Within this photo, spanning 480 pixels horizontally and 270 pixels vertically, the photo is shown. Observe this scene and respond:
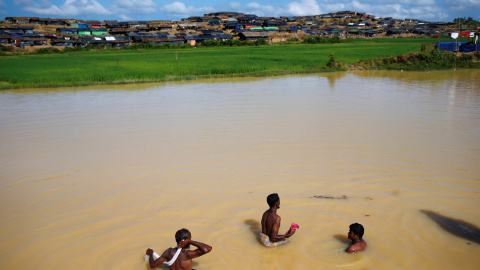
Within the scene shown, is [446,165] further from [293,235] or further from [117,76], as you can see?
[117,76]

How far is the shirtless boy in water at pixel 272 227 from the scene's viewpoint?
3605 millimetres

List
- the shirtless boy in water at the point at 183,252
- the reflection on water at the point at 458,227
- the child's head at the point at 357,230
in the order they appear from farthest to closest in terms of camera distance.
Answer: the reflection on water at the point at 458,227 < the child's head at the point at 357,230 < the shirtless boy in water at the point at 183,252

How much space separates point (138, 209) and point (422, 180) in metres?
3.81

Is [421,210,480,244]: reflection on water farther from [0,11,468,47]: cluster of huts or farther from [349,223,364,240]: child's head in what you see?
[0,11,468,47]: cluster of huts

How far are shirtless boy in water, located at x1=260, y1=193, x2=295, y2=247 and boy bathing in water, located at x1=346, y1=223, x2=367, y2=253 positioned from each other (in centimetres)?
56

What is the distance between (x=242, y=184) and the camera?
17.0 ft

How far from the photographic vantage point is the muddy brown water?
368 cm

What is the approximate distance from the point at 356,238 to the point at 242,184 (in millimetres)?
1977

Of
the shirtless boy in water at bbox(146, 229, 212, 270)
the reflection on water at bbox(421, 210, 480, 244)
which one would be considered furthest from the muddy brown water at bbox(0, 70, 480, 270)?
the shirtless boy in water at bbox(146, 229, 212, 270)

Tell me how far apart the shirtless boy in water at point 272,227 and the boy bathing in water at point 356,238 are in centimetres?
56

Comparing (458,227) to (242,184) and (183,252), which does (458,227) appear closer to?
(242,184)

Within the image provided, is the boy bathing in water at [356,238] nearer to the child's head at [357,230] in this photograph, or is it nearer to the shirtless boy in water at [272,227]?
the child's head at [357,230]

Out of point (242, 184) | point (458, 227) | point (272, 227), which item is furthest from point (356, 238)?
point (242, 184)

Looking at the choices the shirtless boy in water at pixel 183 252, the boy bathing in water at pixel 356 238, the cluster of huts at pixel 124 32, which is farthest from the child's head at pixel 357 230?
the cluster of huts at pixel 124 32
